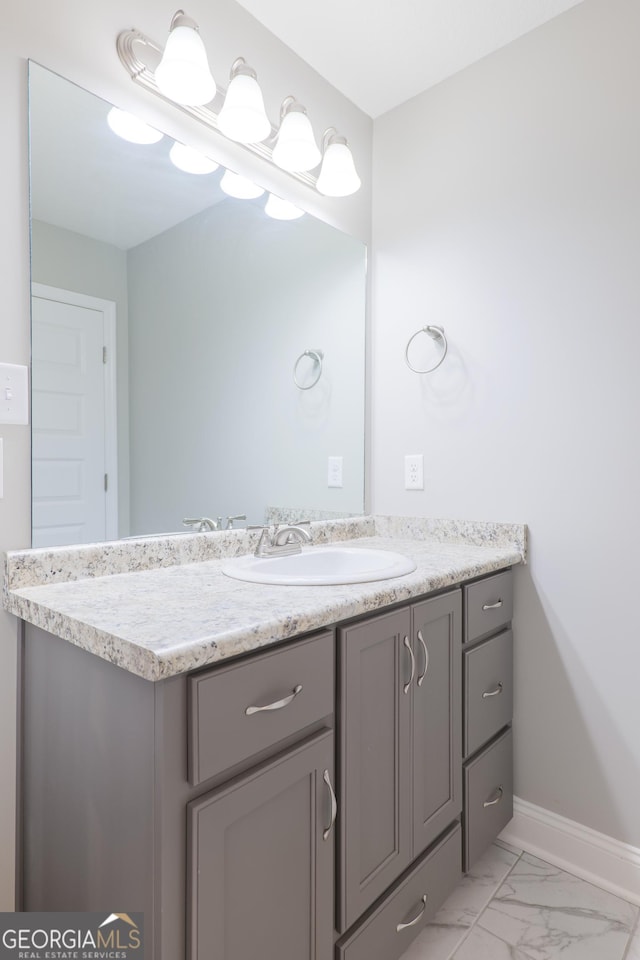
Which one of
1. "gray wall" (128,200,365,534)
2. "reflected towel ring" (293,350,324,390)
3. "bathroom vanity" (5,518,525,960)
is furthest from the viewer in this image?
"reflected towel ring" (293,350,324,390)

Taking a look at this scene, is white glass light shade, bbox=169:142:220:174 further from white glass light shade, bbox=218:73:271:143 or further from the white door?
the white door

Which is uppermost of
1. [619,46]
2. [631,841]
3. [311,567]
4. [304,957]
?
[619,46]

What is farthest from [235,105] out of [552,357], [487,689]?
[487,689]

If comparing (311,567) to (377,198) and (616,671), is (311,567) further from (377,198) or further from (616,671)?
(377,198)

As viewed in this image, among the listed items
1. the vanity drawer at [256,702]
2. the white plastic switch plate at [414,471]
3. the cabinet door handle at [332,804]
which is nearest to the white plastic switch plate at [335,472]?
the white plastic switch plate at [414,471]

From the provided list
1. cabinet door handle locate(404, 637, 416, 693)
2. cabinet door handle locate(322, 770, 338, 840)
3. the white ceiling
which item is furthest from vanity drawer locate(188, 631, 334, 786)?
the white ceiling

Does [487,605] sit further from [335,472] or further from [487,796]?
[335,472]

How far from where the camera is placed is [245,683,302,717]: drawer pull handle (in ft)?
2.82

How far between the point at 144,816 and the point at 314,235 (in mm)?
1748

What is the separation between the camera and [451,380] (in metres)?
1.86

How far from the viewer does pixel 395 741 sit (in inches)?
46.9

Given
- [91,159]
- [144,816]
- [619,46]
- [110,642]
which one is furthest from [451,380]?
[144,816]

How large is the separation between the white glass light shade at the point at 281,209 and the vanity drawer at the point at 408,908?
185cm

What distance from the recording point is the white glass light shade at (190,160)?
1.45 meters
